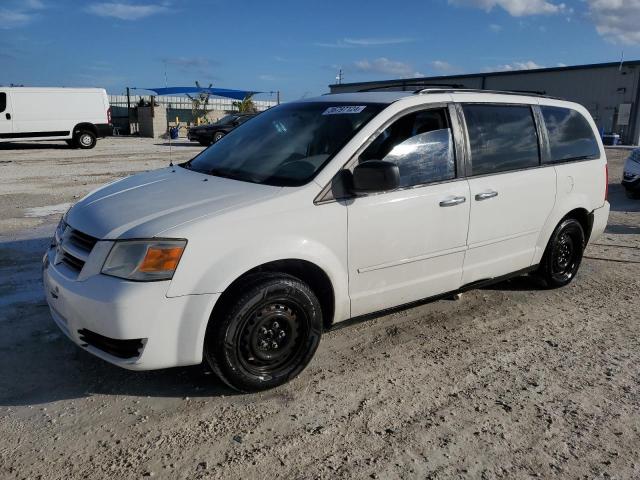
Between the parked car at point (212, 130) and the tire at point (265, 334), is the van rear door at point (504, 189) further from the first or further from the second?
the parked car at point (212, 130)

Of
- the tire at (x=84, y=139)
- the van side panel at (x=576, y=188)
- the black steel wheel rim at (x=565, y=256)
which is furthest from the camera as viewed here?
the tire at (x=84, y=139)

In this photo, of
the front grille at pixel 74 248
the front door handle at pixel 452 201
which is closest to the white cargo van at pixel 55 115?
the front grille at pixel 74 248

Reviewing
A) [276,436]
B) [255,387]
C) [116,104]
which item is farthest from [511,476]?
[116,104]

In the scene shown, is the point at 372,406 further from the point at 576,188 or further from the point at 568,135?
the point at 568,135

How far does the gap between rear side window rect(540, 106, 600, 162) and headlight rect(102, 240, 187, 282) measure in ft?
11.2

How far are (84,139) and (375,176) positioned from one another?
19611 mm

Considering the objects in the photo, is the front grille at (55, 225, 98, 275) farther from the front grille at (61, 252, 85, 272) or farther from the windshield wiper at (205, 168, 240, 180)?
the windshield wiper at (205, 168, 240, 180)

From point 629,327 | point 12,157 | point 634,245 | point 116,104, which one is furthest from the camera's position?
point 116,104

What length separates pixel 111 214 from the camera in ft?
10.4

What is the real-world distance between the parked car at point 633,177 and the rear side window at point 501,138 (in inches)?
279

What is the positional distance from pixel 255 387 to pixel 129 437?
0.73 metres

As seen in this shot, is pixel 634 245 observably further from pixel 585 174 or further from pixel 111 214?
pixel 111 214

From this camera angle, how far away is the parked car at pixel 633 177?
10359 millimetres

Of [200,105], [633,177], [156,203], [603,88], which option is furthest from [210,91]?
[156,203]
